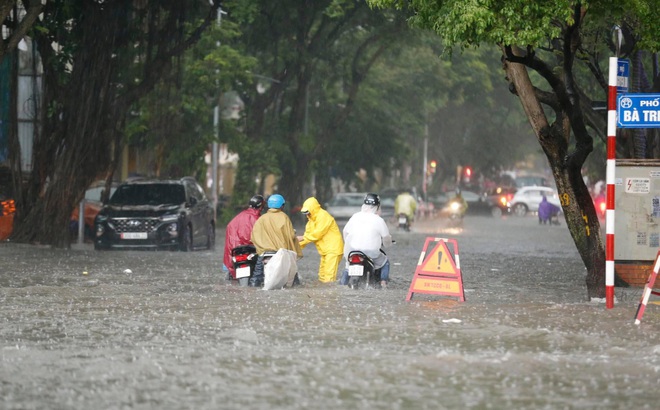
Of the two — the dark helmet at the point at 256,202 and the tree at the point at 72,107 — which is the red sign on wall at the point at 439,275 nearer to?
the dark helmet at the point at 256,202

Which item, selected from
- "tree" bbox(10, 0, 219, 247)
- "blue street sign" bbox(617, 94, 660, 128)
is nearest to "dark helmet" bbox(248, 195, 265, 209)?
"blue street sign" bbox(617, 94, 660, 128)

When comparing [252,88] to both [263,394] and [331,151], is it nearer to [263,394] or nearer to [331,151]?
[331,151]

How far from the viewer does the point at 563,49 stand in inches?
693

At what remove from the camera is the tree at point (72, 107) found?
2998cm

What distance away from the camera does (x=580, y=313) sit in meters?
15.4

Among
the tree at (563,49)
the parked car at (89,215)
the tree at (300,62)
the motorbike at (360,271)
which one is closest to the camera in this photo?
the tree at (563,49)

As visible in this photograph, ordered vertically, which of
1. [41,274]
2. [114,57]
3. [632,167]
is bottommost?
[41,274]

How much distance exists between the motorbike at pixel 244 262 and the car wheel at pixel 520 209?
186 feet

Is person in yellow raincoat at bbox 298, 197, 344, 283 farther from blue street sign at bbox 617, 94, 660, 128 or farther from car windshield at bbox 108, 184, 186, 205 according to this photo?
car windshield at bbox 108, 184, 186, 205

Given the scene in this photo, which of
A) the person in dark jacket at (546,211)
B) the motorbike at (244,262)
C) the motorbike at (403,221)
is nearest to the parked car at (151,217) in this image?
the motorbike at (244,262)

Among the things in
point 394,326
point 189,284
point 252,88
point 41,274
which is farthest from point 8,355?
point 252,88

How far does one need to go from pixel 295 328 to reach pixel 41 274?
8.94m

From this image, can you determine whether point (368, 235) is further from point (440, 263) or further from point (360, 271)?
point (440, 263)

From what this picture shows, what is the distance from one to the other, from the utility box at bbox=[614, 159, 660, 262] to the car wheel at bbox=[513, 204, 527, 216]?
55.4 m
